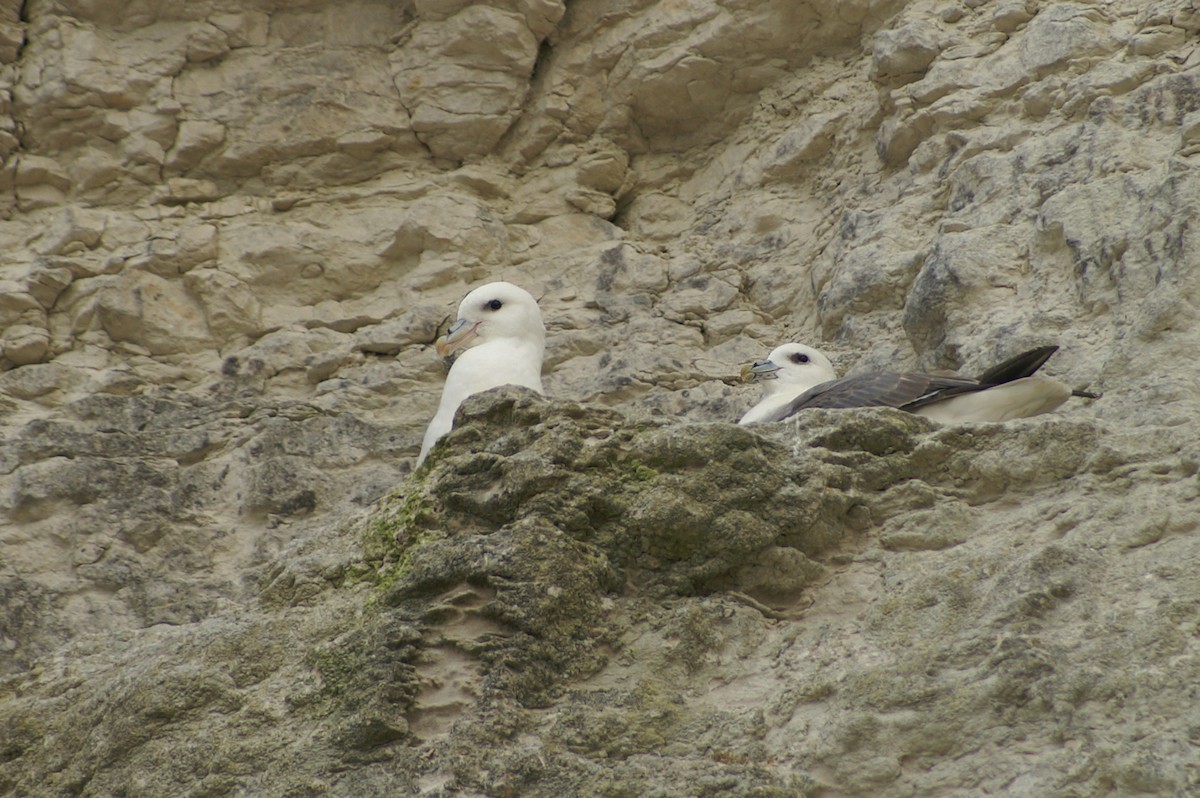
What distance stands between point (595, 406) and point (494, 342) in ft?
6.46

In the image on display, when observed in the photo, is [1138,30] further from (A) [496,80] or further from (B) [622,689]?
(B) [622,689]

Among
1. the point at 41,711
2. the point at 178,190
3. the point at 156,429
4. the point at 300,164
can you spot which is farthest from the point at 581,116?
the point at 41,711

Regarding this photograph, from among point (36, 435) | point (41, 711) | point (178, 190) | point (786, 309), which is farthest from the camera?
point (178, 190)

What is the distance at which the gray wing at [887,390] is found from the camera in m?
4.48

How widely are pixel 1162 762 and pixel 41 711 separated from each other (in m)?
2.53

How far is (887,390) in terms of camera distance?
4.70 m

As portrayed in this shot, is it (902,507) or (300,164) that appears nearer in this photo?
(902,507)

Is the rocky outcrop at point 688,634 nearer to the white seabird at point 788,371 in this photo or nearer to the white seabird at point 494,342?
the white seabird at point 494,342

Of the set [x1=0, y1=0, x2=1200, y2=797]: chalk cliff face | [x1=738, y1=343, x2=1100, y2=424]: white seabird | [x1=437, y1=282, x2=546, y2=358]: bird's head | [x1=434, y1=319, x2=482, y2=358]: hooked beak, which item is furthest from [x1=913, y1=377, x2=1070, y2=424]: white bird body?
[x1=434, y1=319, x2=482, y2=358]: hooked beak

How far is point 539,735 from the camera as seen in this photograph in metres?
2.95

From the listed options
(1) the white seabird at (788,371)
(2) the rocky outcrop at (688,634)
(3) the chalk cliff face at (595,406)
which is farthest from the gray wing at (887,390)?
(1) the white seabird at (788,371)

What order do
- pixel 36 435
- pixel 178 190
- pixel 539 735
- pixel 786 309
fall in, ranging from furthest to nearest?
pixel 178 190 < pixel 786 309 < pixel 36 435 < pixel 539 735

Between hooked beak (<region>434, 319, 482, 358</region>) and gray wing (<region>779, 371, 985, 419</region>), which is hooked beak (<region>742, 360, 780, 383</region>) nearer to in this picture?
gray wing (<region>779, 371, 985, 419</region>)

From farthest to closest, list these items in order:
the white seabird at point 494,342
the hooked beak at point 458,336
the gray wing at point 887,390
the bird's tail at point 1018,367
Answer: the hooked beak at point 458,336 → the white seabird at point 494,342 → the gray wing at point 887,390 → the bird's tail at point 1018,367
